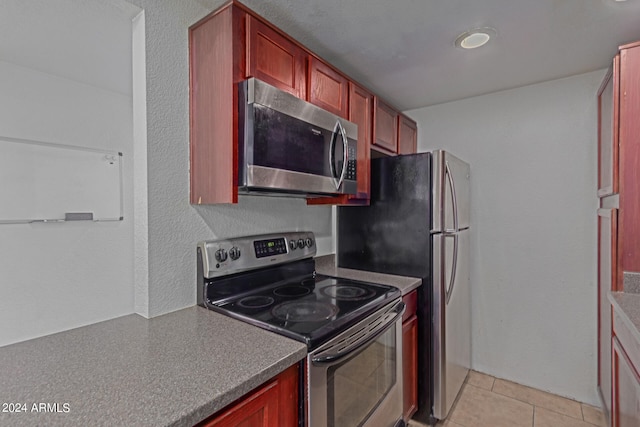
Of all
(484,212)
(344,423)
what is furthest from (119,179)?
(484,212)

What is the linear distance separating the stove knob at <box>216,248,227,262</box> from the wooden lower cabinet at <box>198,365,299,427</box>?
625mm

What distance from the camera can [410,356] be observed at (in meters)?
1.87

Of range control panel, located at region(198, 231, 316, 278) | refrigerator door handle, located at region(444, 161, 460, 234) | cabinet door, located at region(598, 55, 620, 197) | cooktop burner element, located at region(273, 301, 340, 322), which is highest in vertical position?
cabinet door, located at region(598, 55, 620, 197)

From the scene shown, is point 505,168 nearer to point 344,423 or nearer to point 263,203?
point 263,203

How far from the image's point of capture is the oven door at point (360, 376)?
3.54ft

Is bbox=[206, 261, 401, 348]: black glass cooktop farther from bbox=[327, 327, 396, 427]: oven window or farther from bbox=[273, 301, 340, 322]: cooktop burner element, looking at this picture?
bbox=[327, 327, 396, 427]: oven window

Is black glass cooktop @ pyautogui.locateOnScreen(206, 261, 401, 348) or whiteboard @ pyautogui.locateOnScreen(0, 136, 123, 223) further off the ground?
whiteboard @ pyautogui.locateOnScreen(0, 136, 123, 223)

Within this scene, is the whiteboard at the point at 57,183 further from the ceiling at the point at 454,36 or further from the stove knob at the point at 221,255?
the ceiling at the point at 454,36

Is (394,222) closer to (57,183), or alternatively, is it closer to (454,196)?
(454,196)

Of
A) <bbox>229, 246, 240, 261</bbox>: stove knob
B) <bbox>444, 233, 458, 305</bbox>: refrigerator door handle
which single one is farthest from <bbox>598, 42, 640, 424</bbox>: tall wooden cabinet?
<bbox>229, 246, 240, 261</bbox>: stove knob

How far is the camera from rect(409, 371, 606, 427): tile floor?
6.43 feet

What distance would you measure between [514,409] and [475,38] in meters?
2.36

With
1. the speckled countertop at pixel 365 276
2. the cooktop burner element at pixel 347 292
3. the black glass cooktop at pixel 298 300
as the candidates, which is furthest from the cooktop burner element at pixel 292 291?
the speckled countertop at pixel 365 276

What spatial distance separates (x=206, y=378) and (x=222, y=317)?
1.53ft
